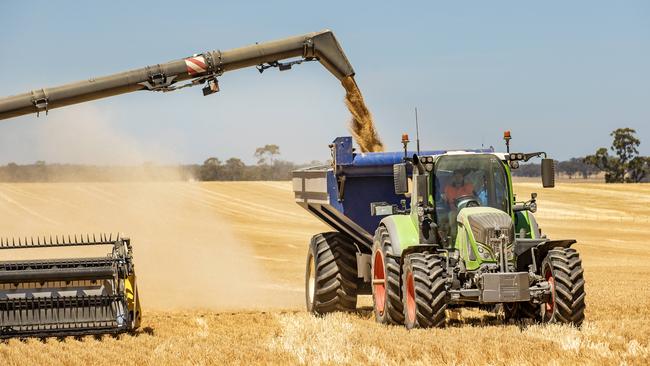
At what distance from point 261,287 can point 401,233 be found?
33.0 feet

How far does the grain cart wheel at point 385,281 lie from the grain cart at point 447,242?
0.05ft

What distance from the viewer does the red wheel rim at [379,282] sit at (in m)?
13.8

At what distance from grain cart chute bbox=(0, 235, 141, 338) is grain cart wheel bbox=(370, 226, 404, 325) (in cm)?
307

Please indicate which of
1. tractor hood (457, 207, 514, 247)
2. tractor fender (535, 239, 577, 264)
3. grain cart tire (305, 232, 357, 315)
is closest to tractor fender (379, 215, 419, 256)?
tractor hood (457, 207, 514, 247)

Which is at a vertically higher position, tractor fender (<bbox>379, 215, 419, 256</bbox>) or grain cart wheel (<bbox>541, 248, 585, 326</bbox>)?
tractor fender (<bbox>379, 215, 419, 256</bbox>)

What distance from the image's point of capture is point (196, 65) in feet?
51.8

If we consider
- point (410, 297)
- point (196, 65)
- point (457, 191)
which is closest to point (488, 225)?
point (457, 191)

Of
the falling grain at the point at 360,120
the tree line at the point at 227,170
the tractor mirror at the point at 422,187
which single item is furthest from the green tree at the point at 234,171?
the tractor mirror at the point at 422,187

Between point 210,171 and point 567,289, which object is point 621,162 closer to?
point 210,171

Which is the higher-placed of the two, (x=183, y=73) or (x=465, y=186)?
(x=183, y=73)

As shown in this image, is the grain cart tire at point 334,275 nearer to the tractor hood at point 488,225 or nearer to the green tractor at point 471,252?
the green tractor at point 471,252

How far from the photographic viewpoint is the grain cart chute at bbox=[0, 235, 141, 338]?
43.8 feet

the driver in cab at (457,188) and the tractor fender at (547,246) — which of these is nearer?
the tractor fender at (547,246)

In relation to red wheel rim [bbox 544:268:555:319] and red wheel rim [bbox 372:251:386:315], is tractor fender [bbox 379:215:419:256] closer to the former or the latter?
red wheel rim [bbox 372:251:386:315]
